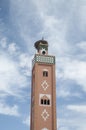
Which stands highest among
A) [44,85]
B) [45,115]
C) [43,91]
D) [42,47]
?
[42,47]

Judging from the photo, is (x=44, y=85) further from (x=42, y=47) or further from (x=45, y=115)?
(x=42, y=47)

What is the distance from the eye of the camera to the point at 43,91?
36.2 meters

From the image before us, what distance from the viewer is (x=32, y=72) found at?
39312mm

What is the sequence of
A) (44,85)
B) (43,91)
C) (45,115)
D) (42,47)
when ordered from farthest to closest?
(42,47)
(44,85)
(43,91)
(45,115)

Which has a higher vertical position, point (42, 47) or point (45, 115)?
point (42, 47)

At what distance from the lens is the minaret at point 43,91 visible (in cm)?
3466

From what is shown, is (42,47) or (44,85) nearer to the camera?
(44,85)

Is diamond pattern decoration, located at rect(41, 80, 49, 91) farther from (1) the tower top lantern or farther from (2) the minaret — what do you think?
(1) the tower top lantern

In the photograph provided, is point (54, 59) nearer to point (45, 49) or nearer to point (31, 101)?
point (45, 49)

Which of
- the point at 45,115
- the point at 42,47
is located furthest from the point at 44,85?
the point at 42,47

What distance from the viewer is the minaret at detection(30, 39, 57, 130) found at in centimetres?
3466

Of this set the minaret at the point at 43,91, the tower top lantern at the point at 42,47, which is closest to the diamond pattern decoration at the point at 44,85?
the minaret at the point at 43,91

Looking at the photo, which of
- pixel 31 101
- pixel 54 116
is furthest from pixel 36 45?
pixel 54 116

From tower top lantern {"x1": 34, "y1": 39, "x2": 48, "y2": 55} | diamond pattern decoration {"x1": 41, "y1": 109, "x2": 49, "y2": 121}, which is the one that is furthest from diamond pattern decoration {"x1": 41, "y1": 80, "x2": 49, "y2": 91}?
tower top lantern {"x1": 34, "y1": 39, "x2": 48, "y2": 55}
